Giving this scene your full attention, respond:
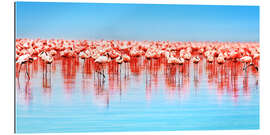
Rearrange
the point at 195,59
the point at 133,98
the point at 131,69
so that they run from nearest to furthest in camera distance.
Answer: the point at 133,98 < the point at 131,69 < the point at 195,59

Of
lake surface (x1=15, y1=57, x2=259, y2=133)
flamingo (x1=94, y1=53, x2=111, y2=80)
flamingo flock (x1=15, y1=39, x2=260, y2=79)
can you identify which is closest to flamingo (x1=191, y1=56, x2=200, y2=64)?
flamingo flock (x1=15, y1=39, x2=260, y2=79)

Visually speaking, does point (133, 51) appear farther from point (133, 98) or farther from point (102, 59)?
point (133, 98)

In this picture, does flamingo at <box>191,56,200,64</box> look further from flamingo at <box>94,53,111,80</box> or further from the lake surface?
flamingo at <box>94,53,111,80</box>

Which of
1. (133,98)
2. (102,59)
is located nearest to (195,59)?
(133,98)

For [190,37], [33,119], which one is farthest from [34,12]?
[190,37]

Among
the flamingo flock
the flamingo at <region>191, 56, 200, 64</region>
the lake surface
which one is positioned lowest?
the lake surface

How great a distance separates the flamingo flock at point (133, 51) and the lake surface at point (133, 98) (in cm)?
9

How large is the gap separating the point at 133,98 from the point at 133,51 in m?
0.62

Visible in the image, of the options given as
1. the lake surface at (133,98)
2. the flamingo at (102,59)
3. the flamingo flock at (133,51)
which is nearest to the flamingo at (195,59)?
the flamingo flock at (133,51)

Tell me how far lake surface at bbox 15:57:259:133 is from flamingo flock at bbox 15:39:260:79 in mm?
92

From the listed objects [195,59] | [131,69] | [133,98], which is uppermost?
[195,59]

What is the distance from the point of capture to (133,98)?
6.97 m

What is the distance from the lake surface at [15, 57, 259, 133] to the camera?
677 centimetres

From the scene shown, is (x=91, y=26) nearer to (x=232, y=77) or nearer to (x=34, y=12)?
(x=34, y=12)
